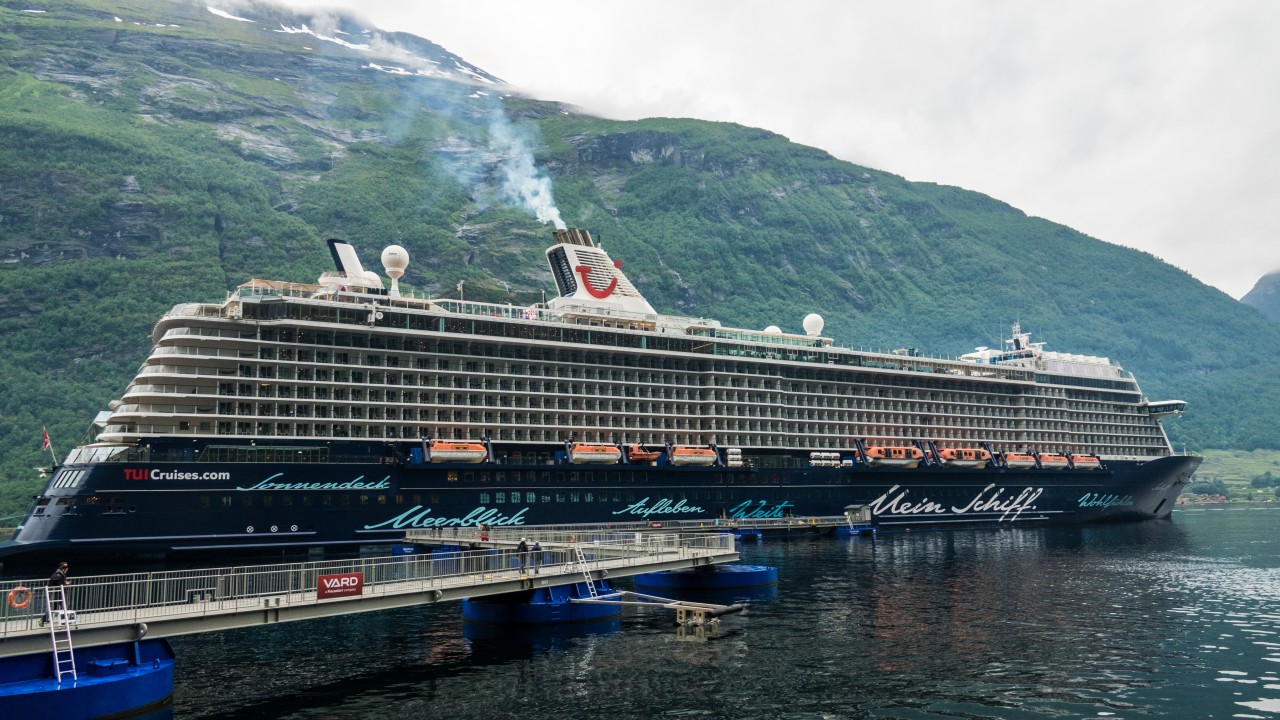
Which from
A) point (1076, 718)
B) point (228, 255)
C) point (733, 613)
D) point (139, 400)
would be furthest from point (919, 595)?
point (228, 255)

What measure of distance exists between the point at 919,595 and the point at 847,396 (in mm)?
51412

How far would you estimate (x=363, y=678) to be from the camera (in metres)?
31.1

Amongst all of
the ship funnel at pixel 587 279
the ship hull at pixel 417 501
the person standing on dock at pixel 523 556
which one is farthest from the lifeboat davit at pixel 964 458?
the person standing on dock at pixel 523 556

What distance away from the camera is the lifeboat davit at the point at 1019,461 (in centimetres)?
10244

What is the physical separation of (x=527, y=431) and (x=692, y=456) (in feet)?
47.4

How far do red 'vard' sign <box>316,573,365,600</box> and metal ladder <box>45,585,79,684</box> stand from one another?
7483mm

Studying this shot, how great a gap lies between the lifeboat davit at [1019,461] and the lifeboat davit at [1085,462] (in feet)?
19.6

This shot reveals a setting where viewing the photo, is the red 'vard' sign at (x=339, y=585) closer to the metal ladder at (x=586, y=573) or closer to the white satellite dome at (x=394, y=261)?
the metal ladder at (x=586, y=573)

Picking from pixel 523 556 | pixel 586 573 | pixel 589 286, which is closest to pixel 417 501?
pixel 589 286

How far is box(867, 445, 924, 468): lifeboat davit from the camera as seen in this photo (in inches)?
3701

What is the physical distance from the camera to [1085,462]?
108 meters

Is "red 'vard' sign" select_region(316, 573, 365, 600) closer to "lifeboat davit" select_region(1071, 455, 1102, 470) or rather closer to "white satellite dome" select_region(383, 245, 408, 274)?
"white satellite dome" select_region(383, 245, 408, 274)

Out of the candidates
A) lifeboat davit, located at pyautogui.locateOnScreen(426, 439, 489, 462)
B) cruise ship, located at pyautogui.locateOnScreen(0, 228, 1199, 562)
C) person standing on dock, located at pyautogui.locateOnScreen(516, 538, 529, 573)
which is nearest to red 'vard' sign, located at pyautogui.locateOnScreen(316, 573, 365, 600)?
person standing on dock, located at pyautogui.locateOnScreen(516, 538, 529, 573)

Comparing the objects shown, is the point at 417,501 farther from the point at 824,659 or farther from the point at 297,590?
the point at 824,659
